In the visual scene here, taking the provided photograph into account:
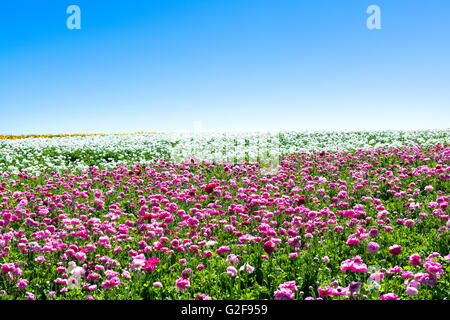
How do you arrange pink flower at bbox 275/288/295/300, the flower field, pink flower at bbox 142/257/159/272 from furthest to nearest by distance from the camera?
pink flower at bbox 142/257/159/272, the flower field, pink flower at bbox 275/288/295/300

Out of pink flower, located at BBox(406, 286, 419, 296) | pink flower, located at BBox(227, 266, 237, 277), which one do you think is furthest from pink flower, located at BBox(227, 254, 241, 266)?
pink flower, located at BBox(406, 286, 419, 296)

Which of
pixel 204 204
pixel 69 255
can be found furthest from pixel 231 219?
pixel 69 255

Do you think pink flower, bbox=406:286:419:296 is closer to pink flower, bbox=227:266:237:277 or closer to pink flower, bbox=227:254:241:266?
pink flower, bbox=227:266:237:277

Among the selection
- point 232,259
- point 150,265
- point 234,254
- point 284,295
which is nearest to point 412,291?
point 284,295

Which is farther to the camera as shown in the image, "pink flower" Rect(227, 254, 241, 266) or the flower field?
"pink flower" Rect(227, 254, 241, 266)

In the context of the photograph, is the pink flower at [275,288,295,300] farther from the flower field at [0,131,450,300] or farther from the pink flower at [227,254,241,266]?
the pink flower at [227,254,241,266]

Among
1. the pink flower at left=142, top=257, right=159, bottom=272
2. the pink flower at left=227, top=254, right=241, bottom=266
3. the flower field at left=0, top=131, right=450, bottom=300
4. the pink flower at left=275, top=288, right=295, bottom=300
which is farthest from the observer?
the pink flower at left=227, top=254, right=241, bottom=266

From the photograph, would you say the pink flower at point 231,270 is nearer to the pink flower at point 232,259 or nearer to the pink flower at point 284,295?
the pink flower at point 232,259

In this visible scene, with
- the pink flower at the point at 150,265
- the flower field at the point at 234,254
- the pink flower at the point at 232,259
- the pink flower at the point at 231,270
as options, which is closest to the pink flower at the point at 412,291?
the flower field at the point at 234,254

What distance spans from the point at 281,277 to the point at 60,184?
→ 7.95m

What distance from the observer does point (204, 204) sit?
8680 millimetres

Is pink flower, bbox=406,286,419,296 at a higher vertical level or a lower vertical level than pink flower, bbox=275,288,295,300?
lower

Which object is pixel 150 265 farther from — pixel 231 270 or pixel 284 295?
pixel 284 295
